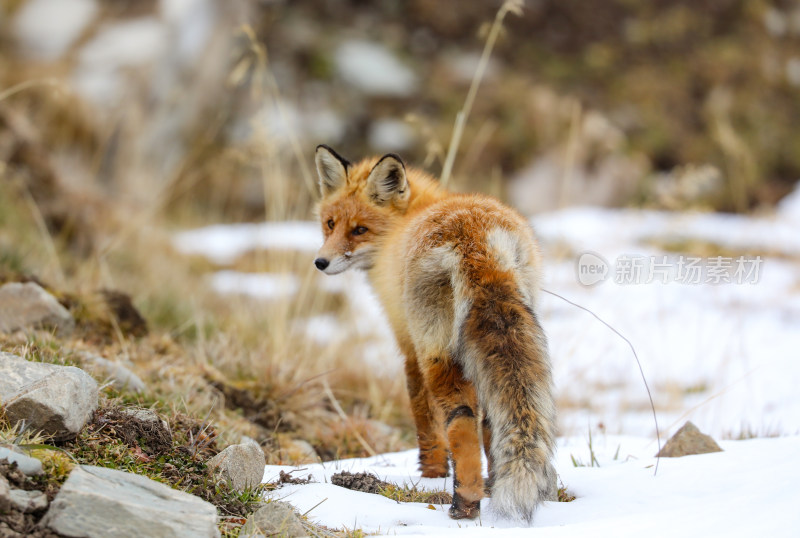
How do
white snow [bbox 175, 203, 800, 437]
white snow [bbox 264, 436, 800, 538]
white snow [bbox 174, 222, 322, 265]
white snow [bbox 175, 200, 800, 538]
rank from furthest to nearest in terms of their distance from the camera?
white snow [bbox 174, 222, 322, 265]
white snow [bbox 175, 203, 800, 437]
white snow [bbox 175, 200, 800, 538]
white snow [bbox 264, 436, 800, 538]

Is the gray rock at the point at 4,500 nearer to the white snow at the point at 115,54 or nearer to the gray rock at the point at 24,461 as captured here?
the gray rock at the point at 24,461

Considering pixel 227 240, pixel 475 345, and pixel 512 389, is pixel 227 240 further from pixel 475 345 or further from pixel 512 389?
pixel 512 389

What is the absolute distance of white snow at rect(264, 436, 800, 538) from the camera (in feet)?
7.30

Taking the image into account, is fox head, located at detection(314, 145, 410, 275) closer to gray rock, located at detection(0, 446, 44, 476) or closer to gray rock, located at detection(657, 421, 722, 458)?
gray rock, located at detection(0, 446, 44, 476)

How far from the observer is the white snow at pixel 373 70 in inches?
481

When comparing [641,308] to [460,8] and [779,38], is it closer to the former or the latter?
[460,8]

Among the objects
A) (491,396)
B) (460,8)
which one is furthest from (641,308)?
(460,8)

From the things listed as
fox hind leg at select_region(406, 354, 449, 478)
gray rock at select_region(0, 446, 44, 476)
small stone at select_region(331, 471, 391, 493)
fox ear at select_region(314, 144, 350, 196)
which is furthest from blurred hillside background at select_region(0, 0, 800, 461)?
gray rock at select_region(0, 446, 44, 476)

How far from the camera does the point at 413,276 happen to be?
2770mm

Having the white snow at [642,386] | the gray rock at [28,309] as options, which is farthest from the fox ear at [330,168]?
the gray rock at [28,309]

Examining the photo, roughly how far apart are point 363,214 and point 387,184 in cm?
21

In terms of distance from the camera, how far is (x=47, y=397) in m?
2.35

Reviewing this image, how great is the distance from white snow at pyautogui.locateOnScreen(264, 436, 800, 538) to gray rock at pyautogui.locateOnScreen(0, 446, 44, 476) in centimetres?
86

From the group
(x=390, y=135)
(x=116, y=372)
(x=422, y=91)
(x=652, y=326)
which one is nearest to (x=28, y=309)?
(x=116, y=372)
